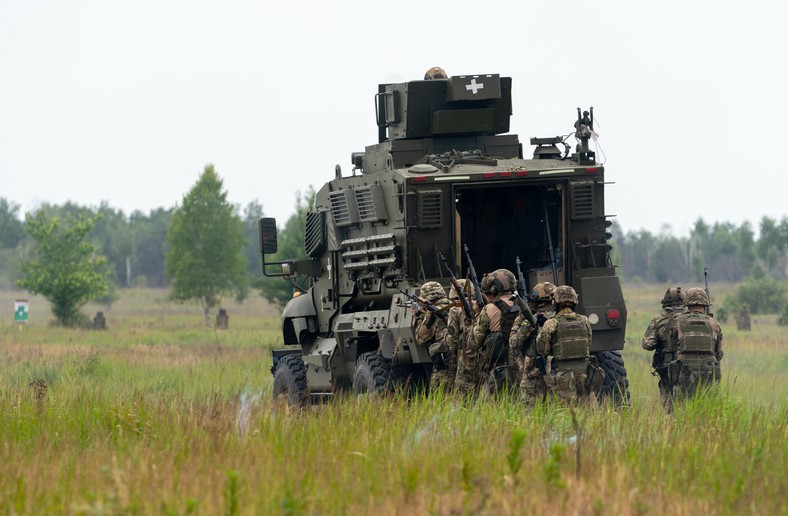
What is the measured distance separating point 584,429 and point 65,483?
142 inches

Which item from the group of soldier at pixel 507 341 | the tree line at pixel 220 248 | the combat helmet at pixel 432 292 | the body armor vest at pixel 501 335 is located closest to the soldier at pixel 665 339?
the group of soldier at pixel 507 341

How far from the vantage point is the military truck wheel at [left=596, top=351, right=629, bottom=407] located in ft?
42.5

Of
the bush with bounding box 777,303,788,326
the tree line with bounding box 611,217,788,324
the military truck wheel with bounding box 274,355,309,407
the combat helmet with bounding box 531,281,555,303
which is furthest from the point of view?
the tree line with bounding box 611,217,788,324

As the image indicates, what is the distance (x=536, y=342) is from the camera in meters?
11.4

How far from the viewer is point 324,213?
15.4 metres

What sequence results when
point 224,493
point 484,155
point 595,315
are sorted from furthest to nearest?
point 484,155 < point 595,315 < point 224,493

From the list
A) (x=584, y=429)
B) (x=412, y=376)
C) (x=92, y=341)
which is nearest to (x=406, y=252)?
(x=412, y=376)

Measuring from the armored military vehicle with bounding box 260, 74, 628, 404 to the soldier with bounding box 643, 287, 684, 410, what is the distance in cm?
34

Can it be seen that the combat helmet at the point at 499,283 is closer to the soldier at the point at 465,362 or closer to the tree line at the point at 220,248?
the soldier at the point at 465,362

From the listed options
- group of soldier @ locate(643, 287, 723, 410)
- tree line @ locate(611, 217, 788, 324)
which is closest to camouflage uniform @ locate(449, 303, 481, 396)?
group of soldier @ locate(643, 287, 723, 410)

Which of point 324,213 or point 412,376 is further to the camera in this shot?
point 324,213

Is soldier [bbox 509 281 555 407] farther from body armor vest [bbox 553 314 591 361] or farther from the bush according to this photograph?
the bush

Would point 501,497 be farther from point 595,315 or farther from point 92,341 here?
point 92,341

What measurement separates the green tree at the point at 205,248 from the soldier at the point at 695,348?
38346 mm
